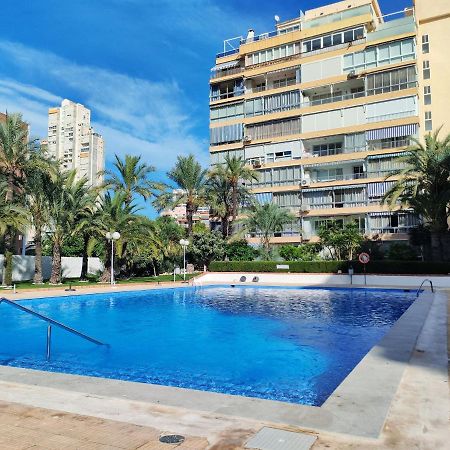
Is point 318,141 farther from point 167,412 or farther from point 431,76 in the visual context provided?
point 167,412

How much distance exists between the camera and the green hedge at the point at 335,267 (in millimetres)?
29609

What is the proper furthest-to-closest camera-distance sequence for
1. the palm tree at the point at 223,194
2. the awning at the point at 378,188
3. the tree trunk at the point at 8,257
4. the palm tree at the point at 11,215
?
1. the palm tree at the point at 223,194
2. the awning at the point at 378,188
3. the tree trunk at the point at 8,257
4. the palm tree at the point at 11,215

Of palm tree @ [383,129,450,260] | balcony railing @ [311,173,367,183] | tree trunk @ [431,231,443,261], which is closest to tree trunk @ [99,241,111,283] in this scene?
palm tree @ [383,129,450,260]

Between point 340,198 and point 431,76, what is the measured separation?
1518 cm

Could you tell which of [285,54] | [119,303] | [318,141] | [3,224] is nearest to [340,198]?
[318,141]

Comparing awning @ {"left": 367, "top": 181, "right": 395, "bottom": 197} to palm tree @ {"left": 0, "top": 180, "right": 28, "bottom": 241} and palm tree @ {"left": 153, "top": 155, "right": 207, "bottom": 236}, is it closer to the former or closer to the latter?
palm tree @ {"left": 153, "top": 155, "right": 207, "bottom": 236}

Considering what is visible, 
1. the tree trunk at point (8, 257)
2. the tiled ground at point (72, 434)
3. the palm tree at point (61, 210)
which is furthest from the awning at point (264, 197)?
the tiled ground at point (72, 434)

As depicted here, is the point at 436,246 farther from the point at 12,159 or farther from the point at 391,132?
the point at 12,159

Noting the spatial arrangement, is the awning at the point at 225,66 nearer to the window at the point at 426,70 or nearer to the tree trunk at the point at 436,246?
the window at the point at 426,70

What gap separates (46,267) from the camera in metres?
35.0

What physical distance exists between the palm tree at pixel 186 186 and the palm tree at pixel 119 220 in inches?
365

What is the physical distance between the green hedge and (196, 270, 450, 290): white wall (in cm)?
83

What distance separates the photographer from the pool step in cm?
380

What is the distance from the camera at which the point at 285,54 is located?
156 ft
